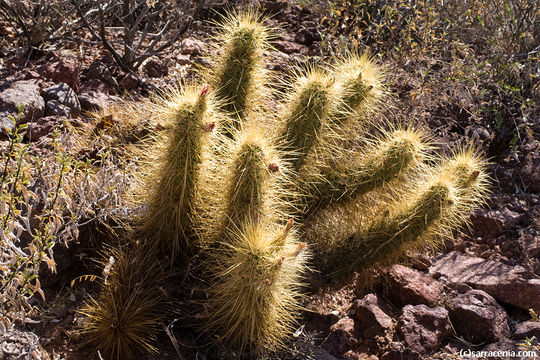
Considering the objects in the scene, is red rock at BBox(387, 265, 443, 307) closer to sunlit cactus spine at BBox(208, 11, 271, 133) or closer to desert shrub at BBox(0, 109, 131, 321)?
sunlit cactus spine at BBox(208, 11, 271, 133)

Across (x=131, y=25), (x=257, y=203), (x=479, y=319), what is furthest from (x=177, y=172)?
(x=131, y=25)

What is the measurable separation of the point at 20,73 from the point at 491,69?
13.1 feet

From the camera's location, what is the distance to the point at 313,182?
312cm

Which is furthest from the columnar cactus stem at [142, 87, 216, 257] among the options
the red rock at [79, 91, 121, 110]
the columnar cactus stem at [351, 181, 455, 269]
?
the red rock at [79, 91, 121, 110]

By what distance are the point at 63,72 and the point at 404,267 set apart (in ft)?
9.81

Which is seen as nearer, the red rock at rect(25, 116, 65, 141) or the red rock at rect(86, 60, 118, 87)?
the red rock at rect(25, 116, 65, 141)

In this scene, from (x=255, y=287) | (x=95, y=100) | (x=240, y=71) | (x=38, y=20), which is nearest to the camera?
(x=255, y=287)

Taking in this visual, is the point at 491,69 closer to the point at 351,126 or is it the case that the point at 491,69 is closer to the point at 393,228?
the point at 351,126

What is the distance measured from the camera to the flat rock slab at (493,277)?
3.34m

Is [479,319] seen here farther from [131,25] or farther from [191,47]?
[131,25]

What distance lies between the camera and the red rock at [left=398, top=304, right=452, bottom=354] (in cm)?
296

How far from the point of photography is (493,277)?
349cm

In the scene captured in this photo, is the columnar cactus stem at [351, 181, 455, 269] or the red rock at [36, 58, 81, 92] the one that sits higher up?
the red rock at [36, 58, 81, 92]

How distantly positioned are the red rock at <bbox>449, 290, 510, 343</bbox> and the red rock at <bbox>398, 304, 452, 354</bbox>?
0.42ft
